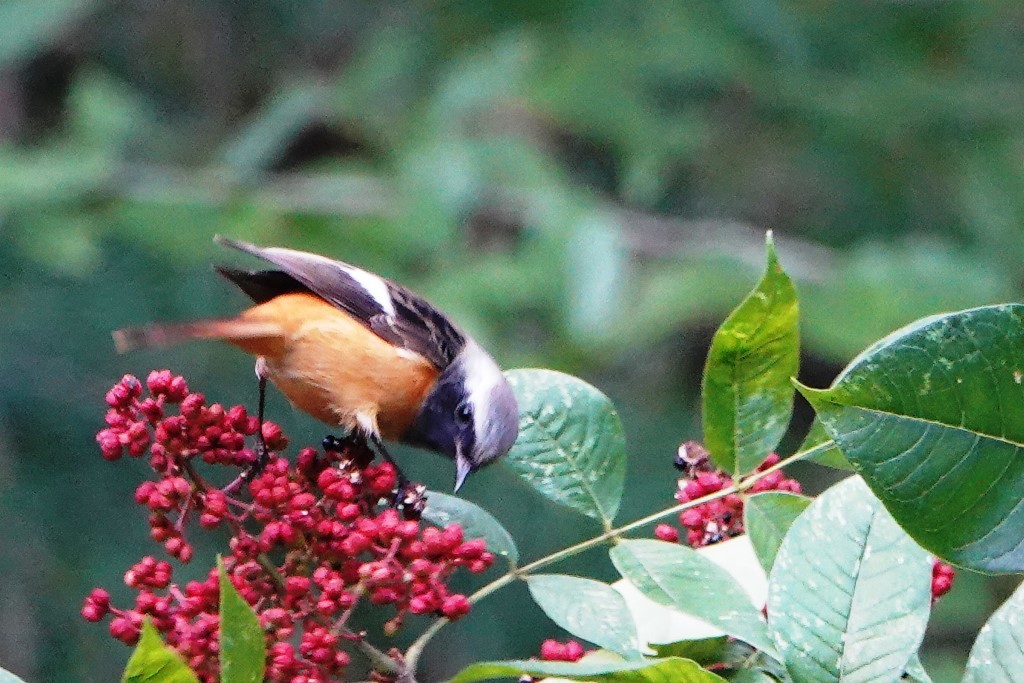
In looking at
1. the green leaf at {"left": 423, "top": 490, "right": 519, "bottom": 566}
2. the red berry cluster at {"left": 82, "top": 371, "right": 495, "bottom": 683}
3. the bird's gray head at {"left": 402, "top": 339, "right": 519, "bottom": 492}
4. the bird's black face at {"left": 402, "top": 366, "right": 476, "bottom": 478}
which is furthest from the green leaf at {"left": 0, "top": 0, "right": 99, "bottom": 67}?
the green leaf at {"left": 423, "top": 490, "right": 519, "bottom": 566}

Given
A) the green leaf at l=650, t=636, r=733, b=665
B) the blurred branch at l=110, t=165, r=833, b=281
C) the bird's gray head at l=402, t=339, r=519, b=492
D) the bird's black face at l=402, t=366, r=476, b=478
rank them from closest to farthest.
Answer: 1. the green leaf at l=650, t=636, r=733, b=665
2. the bird's gray head at l=402, t=339, r=519, b=492
3. the bird's black face at l=402, t=366, r=476, b=478
4. the blurred branch at l=110, t=165, r=833, b=281

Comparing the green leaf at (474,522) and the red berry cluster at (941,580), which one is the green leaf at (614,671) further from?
the red berry cluster at (941,580)

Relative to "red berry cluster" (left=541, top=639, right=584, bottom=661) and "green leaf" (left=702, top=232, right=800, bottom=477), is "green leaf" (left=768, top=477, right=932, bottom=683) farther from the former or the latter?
"red berry cluster" (left=541, top=639, right=584, bottom=661)

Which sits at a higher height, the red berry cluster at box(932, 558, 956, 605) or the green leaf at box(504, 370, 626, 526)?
the green leaf at box(504, 370, 626, 526)

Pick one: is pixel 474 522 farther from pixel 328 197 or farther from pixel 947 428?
pixel 328 197

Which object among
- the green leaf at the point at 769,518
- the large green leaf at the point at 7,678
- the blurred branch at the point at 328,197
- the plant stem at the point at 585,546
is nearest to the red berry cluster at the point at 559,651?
the plant stem at the point at 585,546

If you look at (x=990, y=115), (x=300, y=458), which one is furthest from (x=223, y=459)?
(x=990, y=115)

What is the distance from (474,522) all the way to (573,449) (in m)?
0.23

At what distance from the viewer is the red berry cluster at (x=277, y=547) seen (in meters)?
2.12

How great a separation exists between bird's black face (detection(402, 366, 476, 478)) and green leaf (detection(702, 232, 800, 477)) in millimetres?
1181

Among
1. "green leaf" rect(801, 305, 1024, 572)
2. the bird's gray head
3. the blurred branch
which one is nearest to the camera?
"green leaf" rect(801, 305, 1024, 572)

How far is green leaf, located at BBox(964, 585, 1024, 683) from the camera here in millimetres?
1858

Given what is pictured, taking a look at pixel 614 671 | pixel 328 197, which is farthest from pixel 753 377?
pixel 328 197

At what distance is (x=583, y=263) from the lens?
6.42 meters
